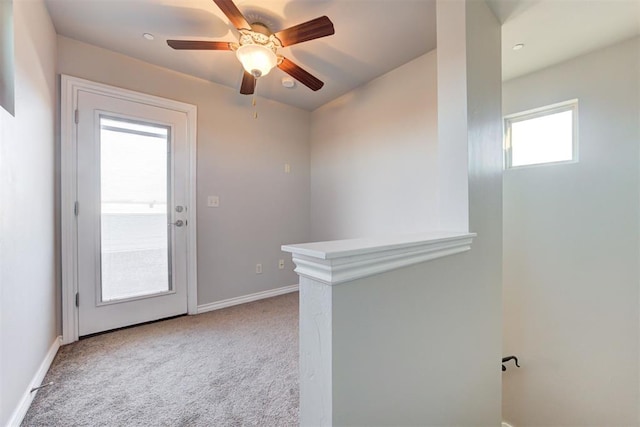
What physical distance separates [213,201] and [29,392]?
182 centimetres

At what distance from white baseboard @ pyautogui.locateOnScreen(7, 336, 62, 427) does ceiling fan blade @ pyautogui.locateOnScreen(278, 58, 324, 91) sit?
2.50m

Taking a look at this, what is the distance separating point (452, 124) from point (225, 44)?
5.08 feet

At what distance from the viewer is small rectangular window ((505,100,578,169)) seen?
7.07ft

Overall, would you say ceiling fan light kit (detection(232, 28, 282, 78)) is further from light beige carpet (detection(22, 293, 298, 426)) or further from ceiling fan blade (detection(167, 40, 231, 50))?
light beige carpet (detection(22, 293, 298, 426))

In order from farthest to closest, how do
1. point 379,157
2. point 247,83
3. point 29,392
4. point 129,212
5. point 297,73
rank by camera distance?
point 379,157 → point 129,212 → point 247,83 → point 297,73 → point 29,392

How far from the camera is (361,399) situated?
28.5 inches

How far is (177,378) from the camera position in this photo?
5.23 ft

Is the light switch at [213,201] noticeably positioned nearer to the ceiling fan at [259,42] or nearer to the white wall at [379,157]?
the white wall at [379,157]

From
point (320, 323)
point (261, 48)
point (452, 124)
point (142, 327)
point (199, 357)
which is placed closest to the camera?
point (320, 323)

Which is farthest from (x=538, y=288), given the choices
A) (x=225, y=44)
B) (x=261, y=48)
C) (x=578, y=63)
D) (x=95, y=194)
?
(x=95, y=194)

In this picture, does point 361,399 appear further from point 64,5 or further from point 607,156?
point 64,5

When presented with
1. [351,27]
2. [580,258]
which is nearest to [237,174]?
[351,27]

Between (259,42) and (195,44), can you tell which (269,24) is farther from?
(195,44)

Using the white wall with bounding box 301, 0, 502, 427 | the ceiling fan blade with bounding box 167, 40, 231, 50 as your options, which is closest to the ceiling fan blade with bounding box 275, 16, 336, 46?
the ceiling fan blade with bounding box 167, 40, 231, 50
